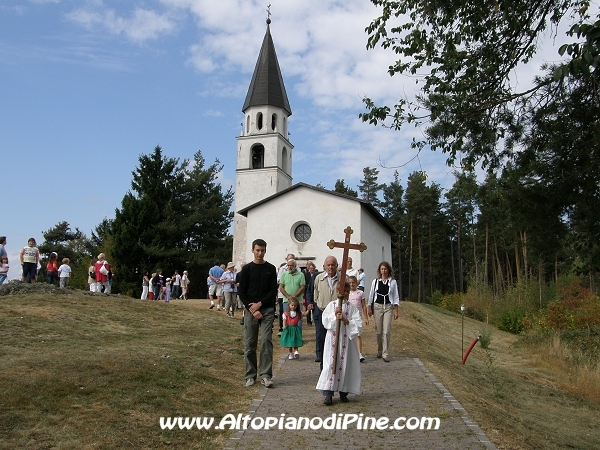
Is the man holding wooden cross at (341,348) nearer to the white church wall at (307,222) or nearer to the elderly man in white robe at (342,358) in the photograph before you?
the elderly man in white robe at (342,358)

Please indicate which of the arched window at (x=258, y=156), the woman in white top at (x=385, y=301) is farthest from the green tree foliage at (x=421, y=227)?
the woman in white top at (x=385, y=301)

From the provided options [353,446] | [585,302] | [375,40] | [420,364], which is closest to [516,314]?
[585,302]

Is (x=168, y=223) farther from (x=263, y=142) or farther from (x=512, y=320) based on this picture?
(x=512, y=320)

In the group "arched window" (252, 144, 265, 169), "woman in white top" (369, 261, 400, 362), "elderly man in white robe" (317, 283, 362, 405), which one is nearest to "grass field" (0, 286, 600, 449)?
"woman in white top" (369, 261, 400, 362)

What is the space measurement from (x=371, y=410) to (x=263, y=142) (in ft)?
114

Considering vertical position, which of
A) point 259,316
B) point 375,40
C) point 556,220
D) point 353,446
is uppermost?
point 375,40

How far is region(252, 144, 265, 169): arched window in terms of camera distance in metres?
41.2

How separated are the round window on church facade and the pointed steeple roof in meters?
12.6

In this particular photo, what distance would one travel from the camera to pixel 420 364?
433 inches

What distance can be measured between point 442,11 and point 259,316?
5.12 metres

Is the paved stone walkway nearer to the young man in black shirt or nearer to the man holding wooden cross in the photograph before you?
the man holding wooden cross

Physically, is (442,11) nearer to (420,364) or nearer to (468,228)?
(420,364)

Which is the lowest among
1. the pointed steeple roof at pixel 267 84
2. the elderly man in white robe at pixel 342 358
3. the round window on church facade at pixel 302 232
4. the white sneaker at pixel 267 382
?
the white sneaker at pixel 267 382

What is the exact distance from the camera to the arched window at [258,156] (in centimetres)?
4116
